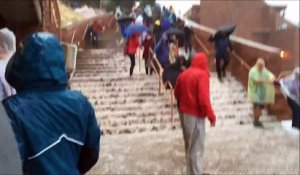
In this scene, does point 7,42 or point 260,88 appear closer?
point 7,42

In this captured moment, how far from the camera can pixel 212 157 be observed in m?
3.02

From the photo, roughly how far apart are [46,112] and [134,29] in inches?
54.1

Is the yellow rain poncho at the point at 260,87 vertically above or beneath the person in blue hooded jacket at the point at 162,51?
beneath

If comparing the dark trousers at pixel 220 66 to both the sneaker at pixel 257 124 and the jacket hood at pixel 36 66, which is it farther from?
the jacket hood at pixel 36 66

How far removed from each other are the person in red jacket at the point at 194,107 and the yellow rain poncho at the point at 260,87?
33cm

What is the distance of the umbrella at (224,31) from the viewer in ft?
9.86

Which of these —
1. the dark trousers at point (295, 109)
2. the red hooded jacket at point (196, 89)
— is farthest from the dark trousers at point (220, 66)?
the dark trousers at point (295, 109)

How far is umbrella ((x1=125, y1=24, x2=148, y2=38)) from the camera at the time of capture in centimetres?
284

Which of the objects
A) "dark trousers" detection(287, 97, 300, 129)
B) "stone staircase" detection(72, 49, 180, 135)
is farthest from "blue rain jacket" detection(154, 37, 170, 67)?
"dark trousers" detection(287, 97, 300, 129)

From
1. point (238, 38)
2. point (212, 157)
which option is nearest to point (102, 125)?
point (212, 157)

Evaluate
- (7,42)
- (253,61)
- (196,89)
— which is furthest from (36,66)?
(253,61)

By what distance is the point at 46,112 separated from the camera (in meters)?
1.57

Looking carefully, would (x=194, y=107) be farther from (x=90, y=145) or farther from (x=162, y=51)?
(x=90, y=145)

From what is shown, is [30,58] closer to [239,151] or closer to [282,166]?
[239,151]
